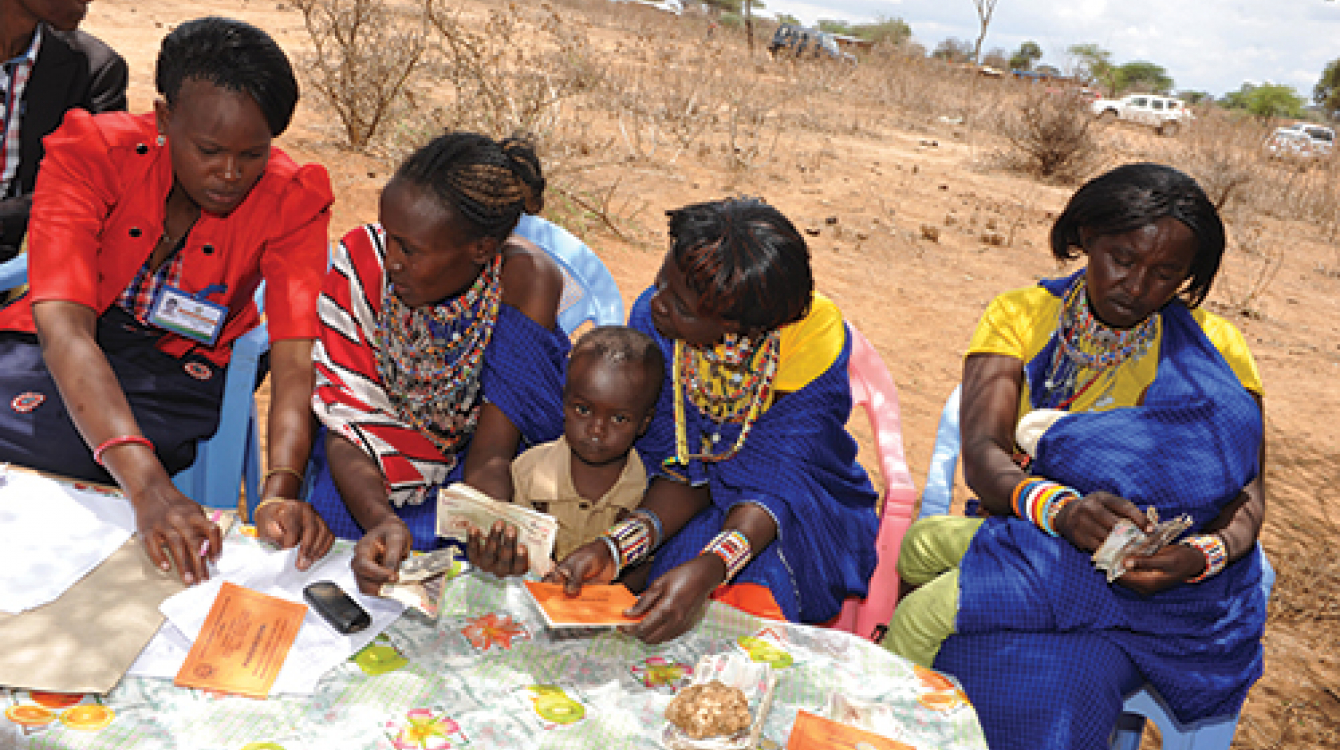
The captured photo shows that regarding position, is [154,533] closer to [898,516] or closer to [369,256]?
[369,256]

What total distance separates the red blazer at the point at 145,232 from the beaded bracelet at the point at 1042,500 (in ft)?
6.11

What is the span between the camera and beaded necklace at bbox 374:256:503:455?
8.11 ft

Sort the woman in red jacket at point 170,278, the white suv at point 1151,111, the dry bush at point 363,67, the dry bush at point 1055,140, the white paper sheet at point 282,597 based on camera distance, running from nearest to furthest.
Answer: the white paper sheet at point 282,597
the woman in red jacket at point 170,278
the dry bush at point 363,67
the dry bush at point 1055,140
the white suv at point 1151,111

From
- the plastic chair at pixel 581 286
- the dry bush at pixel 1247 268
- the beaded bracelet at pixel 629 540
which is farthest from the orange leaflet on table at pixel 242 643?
the dry bush at pixel 1247 268

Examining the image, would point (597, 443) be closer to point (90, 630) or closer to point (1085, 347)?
point (90, 630)

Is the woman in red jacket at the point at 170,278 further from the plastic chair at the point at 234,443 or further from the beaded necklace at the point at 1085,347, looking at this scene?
the beaded necklace at the point at 1085,347

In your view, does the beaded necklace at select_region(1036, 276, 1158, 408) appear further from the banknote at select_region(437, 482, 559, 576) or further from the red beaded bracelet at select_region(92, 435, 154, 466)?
the red beaded bracelet at select_region(92, 435, 154, 466)

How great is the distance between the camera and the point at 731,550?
87.7 inches

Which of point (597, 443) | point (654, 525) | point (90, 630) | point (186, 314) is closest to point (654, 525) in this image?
point (654, 525)

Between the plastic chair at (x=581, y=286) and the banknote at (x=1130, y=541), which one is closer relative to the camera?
the banknote at (x=1130, y=541)

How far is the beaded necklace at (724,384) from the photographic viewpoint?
250 cm

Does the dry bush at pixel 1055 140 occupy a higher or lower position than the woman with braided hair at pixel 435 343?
higher

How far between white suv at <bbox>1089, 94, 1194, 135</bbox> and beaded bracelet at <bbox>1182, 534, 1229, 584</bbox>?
79.1 ft

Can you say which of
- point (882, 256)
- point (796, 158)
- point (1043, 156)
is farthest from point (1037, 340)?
point (1043, 156)
